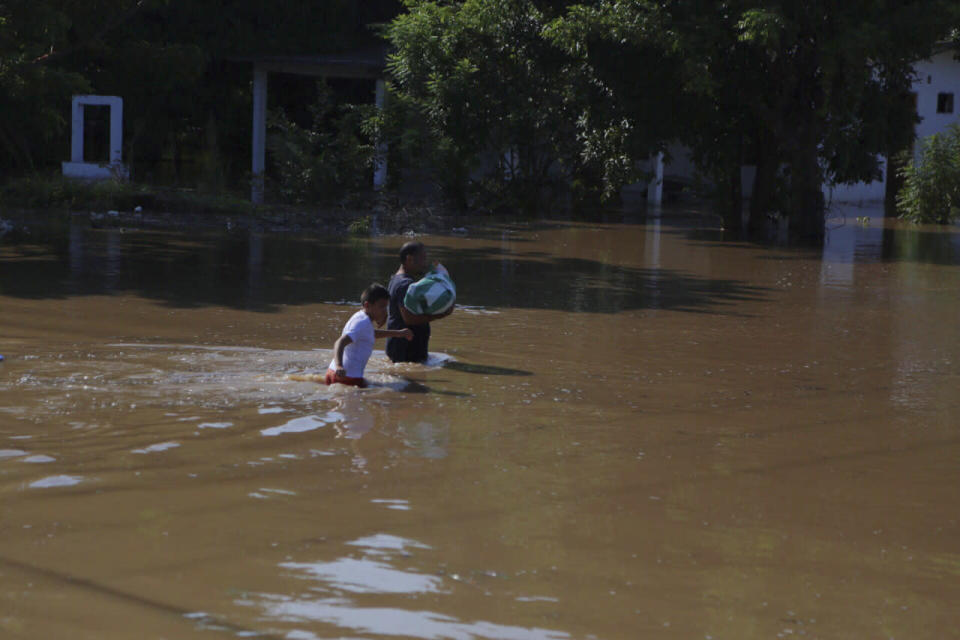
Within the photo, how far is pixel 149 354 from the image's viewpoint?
10.1 m

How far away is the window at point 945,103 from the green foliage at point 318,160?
21055 millimetres

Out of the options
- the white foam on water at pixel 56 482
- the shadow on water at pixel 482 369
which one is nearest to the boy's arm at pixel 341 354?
the shadow on water at pixel 482 369

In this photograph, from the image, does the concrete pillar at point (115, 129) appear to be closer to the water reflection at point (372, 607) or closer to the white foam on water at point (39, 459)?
the white foam on water at point (39, 459)

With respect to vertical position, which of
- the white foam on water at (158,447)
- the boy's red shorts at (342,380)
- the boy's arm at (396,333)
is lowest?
the white foam on water at (158,447)

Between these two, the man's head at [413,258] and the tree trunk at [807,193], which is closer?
the man's head at [413,258]

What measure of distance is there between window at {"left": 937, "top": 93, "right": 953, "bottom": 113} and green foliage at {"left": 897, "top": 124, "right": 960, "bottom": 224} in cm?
922

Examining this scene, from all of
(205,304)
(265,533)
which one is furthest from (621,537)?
(205,304)

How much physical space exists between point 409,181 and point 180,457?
25.1 m

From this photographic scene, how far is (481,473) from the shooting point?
260 inches

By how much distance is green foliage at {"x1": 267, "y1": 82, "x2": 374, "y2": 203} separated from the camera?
2736cm

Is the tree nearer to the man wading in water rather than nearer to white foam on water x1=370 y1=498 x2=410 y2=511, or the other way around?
the man wading in water

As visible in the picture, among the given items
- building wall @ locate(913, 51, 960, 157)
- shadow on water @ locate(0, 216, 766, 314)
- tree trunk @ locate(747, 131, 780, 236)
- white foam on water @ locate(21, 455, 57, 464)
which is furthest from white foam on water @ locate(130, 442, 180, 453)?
building wall @ locate(913, 51, 960, 157)

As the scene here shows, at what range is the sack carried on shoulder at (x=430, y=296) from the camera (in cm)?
975

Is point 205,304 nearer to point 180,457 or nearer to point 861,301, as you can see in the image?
point 180,457
